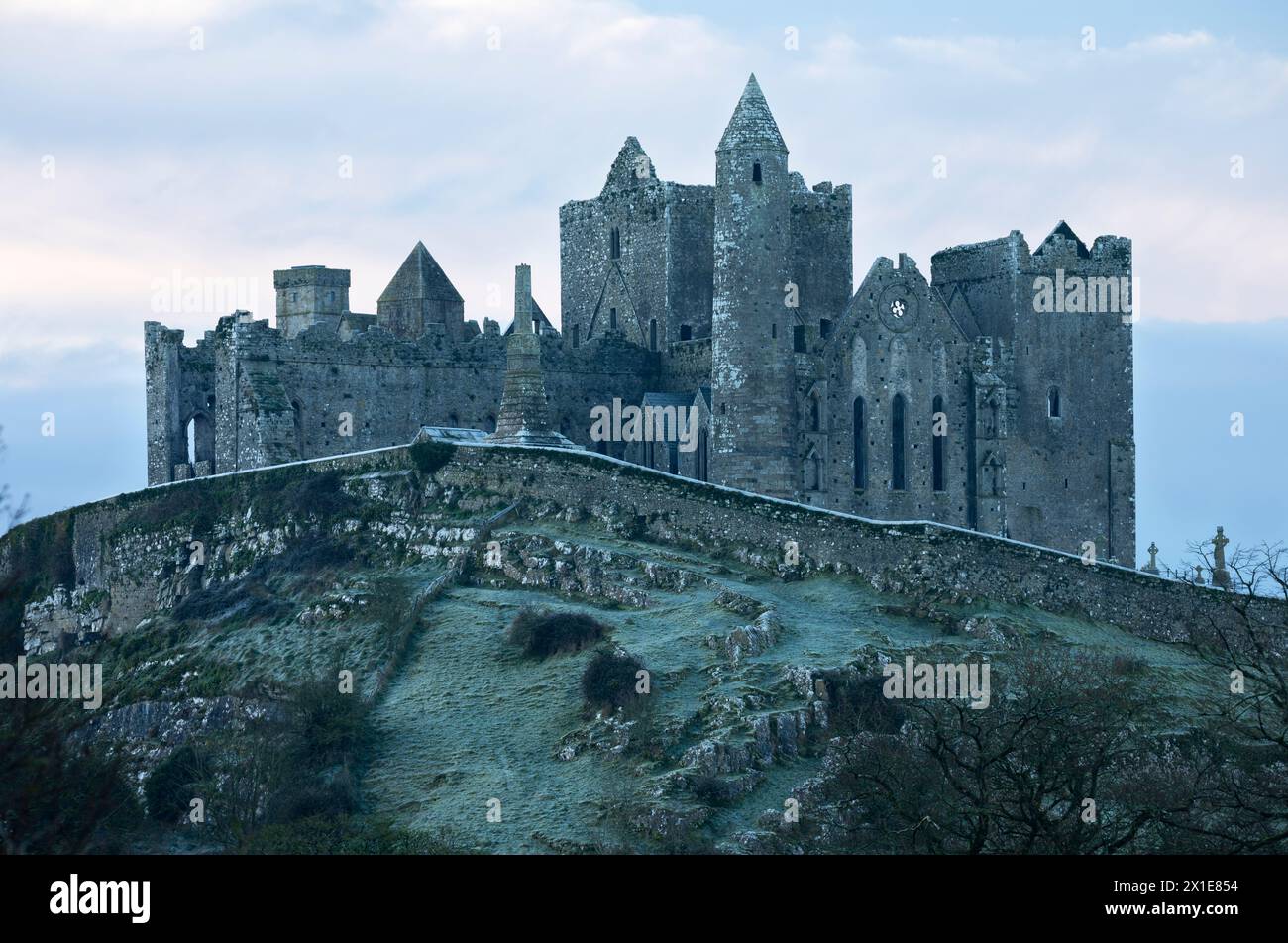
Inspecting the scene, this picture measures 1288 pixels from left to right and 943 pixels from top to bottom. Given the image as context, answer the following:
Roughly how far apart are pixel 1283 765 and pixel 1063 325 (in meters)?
28.3

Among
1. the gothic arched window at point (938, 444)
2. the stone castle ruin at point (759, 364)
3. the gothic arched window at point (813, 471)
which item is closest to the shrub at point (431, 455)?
the stone castle ruin at point (759, 364)

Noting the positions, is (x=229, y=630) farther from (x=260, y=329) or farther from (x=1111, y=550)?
(x=1111, y=550)

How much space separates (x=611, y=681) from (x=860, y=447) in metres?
21.2

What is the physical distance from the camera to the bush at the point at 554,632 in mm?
51062

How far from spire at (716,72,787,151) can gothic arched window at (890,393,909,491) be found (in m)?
9.89

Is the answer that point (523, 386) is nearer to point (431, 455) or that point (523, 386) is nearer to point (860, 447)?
point (431, 455)

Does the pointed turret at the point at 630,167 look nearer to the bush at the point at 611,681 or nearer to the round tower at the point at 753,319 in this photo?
the round tower at the point at 753,319

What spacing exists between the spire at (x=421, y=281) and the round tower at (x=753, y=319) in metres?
15.9

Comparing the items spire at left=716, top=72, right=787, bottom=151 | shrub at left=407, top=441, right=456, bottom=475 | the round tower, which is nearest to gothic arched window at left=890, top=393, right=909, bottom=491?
the round tower

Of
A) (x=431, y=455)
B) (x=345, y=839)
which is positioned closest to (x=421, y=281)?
(x=431, y=455)

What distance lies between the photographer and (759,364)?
6253 centimetres

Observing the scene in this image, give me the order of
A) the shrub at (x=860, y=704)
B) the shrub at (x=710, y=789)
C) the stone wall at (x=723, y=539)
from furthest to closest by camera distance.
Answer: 1. the stone wall at (x=723, y=539)
2. the shrub at (x=860, y=704)
3. the shrub at (x=710, y=789)

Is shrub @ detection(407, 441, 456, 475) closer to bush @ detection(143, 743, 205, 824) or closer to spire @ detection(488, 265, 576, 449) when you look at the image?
spire @ detection(488, 265, 576, 449)

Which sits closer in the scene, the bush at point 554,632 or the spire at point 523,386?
the bush at point 554,632
